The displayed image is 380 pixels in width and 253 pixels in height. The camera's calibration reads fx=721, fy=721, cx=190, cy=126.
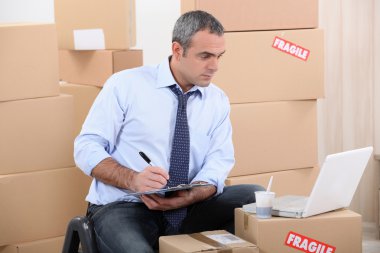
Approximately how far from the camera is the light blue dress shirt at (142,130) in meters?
2.15

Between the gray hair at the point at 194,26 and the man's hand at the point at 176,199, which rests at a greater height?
the gray hair at the point at 194,26

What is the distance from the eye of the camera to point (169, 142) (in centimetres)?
221

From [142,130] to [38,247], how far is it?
0.72 metres

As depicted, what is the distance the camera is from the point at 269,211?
6.15ft

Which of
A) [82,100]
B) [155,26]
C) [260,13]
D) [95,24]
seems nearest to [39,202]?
[82,100]

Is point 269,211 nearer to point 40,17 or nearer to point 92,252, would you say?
point 92,252

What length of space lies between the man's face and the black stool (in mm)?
Answer: 538

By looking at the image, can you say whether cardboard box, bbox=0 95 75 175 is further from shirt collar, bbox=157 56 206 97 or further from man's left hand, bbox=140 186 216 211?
man's left hand, bbox=140 186 216 211

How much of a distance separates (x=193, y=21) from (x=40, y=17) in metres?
1.69

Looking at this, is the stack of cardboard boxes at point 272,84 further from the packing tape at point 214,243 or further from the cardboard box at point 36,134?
the packing tape at point 214,243

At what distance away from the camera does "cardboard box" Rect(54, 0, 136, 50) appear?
291cm

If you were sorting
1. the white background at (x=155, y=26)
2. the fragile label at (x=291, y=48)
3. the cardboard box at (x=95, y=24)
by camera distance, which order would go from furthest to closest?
the white background at (x=155, y=26), the cardboard box at (x=95, y=24), the fragile label at (x=291, y=48)

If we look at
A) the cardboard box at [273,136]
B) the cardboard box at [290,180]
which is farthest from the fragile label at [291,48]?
the cardboard box at [290,180]

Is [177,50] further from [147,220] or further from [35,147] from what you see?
[35,147]
